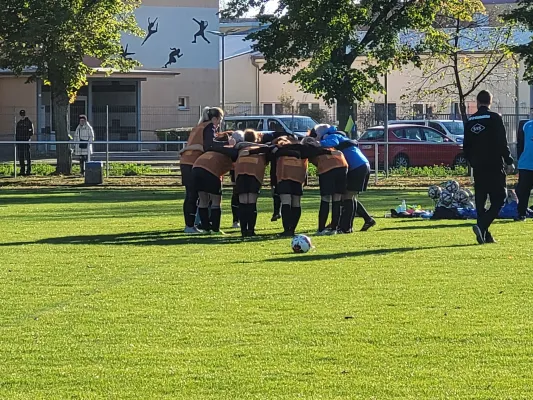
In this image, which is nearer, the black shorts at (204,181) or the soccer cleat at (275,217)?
the black shorts at (204,181)

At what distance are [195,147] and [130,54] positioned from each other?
4298 cm

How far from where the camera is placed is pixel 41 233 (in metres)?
16.5

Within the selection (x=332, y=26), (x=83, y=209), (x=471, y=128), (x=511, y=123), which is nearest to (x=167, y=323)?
(x=471, y=128)

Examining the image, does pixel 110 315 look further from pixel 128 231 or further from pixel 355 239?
pixel 128 231

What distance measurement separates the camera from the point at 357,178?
15.9 m

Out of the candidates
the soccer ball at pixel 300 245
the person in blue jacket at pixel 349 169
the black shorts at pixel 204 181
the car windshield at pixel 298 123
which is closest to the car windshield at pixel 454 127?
the car windshield at pixel 298 123

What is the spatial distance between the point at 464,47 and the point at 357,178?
1016 inches

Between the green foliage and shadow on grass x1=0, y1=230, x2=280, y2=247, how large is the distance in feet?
55.7

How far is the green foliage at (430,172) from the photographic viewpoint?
3225 cm

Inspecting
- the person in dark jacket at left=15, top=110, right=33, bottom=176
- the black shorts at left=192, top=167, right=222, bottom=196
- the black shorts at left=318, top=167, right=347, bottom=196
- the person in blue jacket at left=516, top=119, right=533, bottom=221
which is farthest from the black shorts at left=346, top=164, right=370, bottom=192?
the person in dark jacket at left=15, top=110, right=33, bottom=176

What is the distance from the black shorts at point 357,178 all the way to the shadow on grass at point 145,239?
132cm

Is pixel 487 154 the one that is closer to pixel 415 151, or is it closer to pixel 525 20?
pixel 525 20

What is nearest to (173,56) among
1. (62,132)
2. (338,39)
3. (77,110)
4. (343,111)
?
(77,110)

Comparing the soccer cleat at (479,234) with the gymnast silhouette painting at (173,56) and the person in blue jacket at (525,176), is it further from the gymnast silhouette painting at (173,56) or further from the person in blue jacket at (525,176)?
the gymnast silhouette painting at (173,56)
